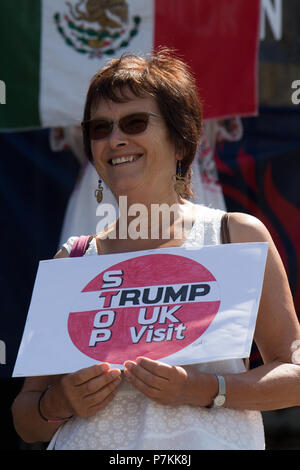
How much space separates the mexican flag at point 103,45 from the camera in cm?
329

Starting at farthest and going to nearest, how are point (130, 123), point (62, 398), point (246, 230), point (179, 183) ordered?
1. point (179, 183)
2. point (130, 123)
3. point (246, 230)
4. point (62, 398)

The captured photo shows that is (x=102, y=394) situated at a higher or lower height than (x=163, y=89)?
lower

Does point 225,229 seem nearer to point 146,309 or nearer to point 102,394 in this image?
point 146,309

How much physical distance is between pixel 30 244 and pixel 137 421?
1849 mm

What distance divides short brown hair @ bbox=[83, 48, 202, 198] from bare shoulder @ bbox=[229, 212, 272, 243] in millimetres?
276

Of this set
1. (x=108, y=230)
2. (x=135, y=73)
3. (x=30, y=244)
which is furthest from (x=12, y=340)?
(x=135, y=73)

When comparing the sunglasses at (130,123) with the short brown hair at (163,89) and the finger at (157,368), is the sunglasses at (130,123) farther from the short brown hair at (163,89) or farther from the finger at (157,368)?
the finger at (157,368)

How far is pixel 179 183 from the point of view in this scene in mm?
2055

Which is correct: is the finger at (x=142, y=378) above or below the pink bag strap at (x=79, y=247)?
below

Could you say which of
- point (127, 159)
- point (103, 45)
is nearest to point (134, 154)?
point (127, 159)

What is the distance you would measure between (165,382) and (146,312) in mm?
194

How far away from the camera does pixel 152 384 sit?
1.59 metres

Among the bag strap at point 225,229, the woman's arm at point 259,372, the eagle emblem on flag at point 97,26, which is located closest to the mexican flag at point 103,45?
the eagle emblem on flag at point 97,26
